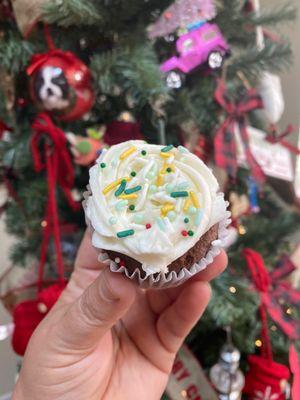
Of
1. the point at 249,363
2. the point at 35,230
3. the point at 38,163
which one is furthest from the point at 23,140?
the point at 249,363

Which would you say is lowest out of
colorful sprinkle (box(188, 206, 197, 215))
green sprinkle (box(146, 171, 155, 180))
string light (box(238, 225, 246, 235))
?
string light (box(238, 225, 246, 235))

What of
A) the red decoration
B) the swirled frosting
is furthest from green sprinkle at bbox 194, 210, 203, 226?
the red decoration

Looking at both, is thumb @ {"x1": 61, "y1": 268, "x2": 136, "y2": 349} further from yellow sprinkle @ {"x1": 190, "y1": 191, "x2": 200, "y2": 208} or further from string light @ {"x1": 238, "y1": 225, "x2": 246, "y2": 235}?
string light @ {"x1": 238, "y1": 225, "x2": 246, "y2": 235}

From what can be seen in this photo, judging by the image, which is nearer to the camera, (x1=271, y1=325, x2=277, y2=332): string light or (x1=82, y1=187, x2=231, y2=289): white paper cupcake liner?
(x1=82, y1=187, x2=231, y2=289): white paper cupcake liner

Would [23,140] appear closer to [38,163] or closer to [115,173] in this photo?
[38,163]

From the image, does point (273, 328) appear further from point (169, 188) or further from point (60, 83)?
point (60, 83)

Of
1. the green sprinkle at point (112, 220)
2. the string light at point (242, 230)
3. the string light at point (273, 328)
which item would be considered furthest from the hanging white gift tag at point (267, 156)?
the green sprinkle at point (112, 220)

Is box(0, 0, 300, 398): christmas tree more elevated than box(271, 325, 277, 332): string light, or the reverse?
box(0, 0, 300, 398): christmas tree

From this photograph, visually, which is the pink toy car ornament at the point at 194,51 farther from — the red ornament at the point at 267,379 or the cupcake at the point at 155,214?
the red ornament at the point at 267,379
